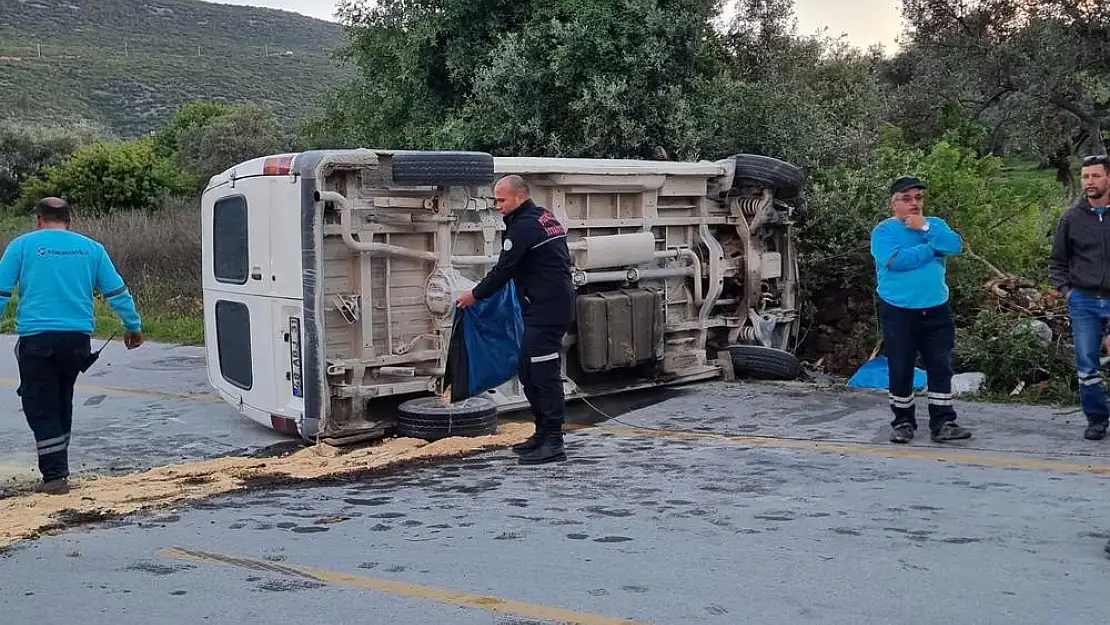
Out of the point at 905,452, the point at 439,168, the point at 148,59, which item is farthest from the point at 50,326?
the point at 148,59

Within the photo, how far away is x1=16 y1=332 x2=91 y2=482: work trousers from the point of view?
675 centimetres

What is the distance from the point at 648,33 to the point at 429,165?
7436 millimetres

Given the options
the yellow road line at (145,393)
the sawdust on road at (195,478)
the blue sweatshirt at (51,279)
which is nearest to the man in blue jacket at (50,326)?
the blue sweatshirt at (51,279)

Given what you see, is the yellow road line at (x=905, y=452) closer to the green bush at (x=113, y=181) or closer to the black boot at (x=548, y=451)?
the black boot at (x=548, y=451)

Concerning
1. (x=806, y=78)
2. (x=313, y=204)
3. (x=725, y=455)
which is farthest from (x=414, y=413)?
(x=806, y=78)

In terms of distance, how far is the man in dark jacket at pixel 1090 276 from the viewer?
7082 millimetres

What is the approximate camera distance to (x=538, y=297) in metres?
7.23

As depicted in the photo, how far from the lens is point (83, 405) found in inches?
386

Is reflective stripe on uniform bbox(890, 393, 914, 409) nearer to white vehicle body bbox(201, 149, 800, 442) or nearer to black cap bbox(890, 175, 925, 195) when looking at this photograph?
black cap bbox(890, 175, 925, 195)

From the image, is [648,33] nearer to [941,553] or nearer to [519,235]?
[519,235]

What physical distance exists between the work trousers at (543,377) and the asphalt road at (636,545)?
299mm

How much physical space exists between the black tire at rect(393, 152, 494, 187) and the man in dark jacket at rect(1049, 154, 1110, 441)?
3848 mm

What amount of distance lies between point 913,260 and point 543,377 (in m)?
2.40

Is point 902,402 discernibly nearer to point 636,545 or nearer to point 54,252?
point 636,545
